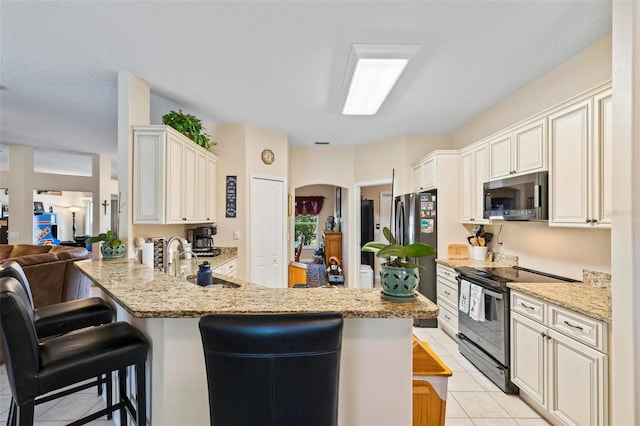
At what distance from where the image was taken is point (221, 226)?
4.18m

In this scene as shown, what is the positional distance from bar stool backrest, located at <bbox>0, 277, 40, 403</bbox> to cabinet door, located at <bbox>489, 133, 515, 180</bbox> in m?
3.52

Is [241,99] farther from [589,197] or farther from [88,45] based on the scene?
[589,197]

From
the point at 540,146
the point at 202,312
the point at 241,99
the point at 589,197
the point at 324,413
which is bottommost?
the point at 324,413

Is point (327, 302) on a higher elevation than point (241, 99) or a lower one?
lower

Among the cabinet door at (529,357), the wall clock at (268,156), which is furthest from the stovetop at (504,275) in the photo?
the wall clock at (268,156)

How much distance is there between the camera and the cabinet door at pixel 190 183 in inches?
125

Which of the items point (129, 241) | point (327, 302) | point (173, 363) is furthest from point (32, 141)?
point (327, 302)

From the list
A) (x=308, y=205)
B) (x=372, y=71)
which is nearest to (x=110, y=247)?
(x=372, y=71)

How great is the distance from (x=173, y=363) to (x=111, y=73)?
2.69 metres

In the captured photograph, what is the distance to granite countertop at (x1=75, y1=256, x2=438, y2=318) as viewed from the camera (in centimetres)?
120

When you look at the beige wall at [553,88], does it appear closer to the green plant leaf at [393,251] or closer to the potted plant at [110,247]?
the green plant leaf at [393,251]

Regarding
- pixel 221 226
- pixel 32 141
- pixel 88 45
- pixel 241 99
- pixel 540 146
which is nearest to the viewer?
pixel 88 45

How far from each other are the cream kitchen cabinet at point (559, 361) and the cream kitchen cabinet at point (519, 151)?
1126 millimetres

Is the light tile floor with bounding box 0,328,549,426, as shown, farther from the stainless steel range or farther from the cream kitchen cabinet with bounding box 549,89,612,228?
the cream kitchen cabinet with bounding box 549,89,612,228
